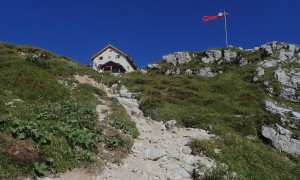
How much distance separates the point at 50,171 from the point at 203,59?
186ft

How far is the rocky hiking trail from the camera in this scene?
1941 cm

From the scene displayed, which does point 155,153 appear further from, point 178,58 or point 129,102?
point 178,58

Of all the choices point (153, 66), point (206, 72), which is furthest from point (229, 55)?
point (153, 66)

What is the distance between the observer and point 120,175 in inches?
753

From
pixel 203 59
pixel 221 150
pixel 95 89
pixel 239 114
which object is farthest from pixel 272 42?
pixel 221 150

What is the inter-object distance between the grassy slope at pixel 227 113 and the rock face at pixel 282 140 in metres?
0.83

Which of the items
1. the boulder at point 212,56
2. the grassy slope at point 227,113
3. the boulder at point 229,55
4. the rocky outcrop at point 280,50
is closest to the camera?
the grassy slope at point 227,113

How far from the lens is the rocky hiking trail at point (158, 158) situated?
63.7 feet

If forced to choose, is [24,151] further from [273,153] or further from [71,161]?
[273,153]

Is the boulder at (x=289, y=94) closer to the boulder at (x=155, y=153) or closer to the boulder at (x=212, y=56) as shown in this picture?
the boulder at (x=212, y=56)

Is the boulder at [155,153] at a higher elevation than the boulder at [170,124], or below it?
below

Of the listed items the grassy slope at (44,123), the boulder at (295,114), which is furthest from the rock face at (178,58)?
the grassy slope at (44,123)

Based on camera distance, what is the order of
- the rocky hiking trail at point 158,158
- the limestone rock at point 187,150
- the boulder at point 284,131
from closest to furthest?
the rocky hiking trail at point 158,158
the limestone rock at point 187,150
the boulder at point 284,131

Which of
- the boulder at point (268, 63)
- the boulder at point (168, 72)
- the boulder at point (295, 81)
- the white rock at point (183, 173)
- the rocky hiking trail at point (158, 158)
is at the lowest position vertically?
the white rock at point (183, 173)
